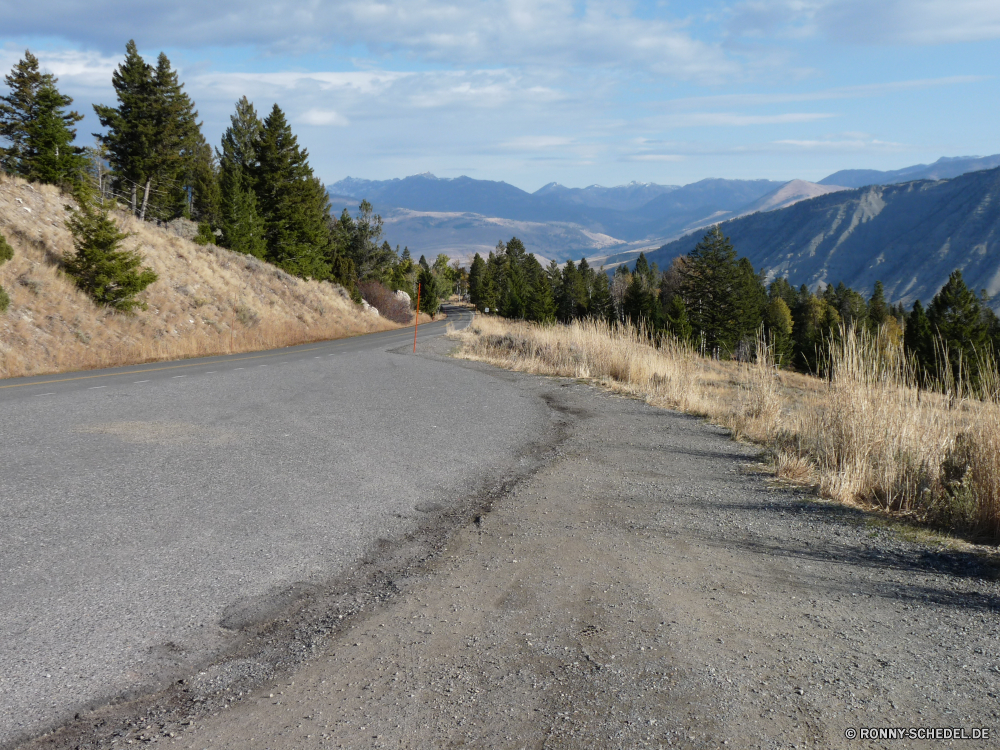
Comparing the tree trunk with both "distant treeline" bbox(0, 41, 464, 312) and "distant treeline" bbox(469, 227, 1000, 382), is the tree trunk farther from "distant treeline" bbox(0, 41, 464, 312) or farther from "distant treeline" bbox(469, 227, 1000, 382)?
"distant treeline" bbox(469, 227, 1000, 382)

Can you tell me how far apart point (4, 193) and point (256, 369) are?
17414 mm

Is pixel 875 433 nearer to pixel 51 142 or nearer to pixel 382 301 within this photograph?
pixel 51 142

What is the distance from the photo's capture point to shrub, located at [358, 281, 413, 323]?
60875 mm

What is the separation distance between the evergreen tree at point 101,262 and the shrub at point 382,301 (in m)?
38.0

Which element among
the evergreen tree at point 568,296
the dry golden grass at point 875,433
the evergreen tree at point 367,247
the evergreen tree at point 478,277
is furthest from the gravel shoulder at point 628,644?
the evergreen tree at point 478,277

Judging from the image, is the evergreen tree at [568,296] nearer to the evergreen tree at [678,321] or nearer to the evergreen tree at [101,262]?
the evergreen tree at [678,321]

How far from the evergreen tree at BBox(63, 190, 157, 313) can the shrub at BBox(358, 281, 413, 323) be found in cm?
3804

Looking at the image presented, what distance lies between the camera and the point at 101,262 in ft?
69.3

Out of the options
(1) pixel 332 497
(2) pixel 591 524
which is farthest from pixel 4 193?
(2) pixel 591 524

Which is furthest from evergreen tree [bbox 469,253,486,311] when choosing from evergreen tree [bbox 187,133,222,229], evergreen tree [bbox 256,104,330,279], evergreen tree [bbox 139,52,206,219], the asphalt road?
the asphalt road

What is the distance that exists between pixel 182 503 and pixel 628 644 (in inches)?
146

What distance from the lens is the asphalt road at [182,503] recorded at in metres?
3.17

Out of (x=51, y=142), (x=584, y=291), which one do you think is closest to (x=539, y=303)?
(x=584, y=291)

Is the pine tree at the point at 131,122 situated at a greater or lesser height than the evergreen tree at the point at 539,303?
greater
